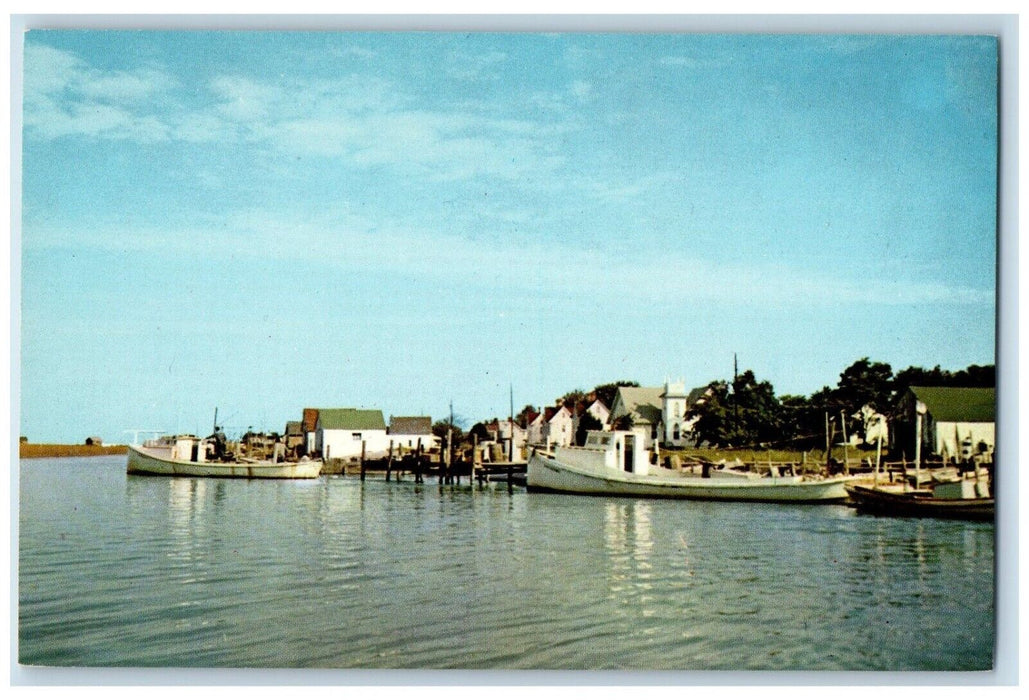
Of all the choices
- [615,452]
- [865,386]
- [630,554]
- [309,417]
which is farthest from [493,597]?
[615,452]

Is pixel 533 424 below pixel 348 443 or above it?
above

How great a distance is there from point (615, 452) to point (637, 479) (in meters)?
0.78

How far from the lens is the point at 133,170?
636cm

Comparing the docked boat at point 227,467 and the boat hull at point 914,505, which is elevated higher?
the boat hull at point 914,505

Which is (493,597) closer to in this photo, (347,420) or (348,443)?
(347,420)

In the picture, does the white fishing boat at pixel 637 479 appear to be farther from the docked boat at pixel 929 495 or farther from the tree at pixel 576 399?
the tree at pixel 576 399

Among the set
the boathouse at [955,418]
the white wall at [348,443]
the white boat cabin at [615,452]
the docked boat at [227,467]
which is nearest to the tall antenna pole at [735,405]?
the boathouse at [955,418]

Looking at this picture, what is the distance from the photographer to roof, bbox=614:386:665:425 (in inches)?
416

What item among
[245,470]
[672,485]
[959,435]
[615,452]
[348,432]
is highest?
[959,435]

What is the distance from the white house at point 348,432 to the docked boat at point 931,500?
5.19 metres

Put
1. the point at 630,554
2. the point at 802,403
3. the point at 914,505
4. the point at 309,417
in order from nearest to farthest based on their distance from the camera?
1. the point at 630,554
2. the point at 802,403
3. the point at 309,417
4. the point at 914,505

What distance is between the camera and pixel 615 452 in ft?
62.0

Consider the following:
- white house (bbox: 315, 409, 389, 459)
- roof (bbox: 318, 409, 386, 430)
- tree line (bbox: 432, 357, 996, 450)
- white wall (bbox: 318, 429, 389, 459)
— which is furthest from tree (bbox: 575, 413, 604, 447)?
white wall (bbox: 318, 429, 389, 459)

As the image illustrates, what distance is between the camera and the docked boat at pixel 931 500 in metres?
7.90
